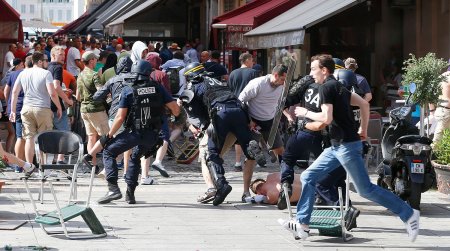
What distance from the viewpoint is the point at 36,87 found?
15.1 metres

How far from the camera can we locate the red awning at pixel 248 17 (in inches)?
803

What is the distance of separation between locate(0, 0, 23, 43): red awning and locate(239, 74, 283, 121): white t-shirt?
11890 mm

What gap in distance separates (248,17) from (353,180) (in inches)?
486

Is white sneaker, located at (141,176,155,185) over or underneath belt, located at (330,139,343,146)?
underneath

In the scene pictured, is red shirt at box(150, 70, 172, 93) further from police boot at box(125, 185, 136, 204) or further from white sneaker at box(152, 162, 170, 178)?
police boot at box(125, 185, 136, 204)

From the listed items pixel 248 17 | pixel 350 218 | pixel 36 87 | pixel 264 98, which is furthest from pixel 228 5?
pixel 350 218

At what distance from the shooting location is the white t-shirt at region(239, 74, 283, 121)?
43.8 feet

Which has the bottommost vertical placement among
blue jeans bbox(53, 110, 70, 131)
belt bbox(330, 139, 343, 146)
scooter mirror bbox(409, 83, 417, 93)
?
blue jeans bbox(53, 110, 70, 131)

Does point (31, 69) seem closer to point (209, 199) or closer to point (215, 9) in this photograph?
point (209, 199)

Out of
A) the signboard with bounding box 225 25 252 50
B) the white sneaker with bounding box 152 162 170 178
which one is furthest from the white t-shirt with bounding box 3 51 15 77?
the white sneaker with bounding box 152 162 170 178

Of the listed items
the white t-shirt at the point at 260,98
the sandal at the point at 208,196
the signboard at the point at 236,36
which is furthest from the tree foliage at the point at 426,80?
the signboard at the point at 236,36

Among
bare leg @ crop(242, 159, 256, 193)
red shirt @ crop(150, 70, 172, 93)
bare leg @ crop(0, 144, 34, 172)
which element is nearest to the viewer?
bare leg @ crop(0, 144, 34, 172)

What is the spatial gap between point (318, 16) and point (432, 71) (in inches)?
176

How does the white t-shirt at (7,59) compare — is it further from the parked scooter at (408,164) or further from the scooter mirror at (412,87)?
the parked scooter at (408,164)
